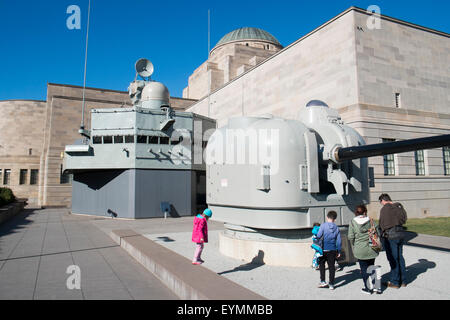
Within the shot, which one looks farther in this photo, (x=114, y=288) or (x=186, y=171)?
(x=186, y=171)

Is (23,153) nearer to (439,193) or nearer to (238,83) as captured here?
(238,83)

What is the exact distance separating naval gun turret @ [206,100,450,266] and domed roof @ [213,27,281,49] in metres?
40.0

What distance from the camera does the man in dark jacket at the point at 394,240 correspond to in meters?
5.23

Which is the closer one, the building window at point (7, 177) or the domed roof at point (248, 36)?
the building window at point (7, 177)

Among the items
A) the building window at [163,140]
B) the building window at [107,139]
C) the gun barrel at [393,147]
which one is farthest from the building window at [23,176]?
the gun barrel at [393,147]

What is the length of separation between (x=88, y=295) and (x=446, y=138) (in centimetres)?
610

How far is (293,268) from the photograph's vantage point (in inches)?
252

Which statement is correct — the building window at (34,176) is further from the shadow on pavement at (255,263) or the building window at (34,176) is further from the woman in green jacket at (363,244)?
the woman in green jacket at (363,244)

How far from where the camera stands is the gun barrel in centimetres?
454

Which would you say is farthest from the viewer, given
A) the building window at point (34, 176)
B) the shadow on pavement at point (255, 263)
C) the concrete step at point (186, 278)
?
the building window at point (34, 176)

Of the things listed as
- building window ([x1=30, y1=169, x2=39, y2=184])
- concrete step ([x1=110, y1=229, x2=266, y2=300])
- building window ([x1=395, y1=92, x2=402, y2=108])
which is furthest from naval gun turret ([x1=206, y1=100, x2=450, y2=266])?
building window ([x1=30, y1=169, x2=39, y2=184])

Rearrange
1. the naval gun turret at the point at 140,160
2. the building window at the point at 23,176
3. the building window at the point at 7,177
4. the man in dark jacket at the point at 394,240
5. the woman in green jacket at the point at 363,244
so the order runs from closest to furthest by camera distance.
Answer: the woman in green jacket at the point at 363,244, the man in dark jacket at the point at 394,240, the naval gun turret at the point at 140,160, the building window at the point at 7,177, the building window at the point at 23,176

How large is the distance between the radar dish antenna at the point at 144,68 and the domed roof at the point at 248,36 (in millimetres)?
23448

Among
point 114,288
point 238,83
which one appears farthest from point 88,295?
point 238,83
